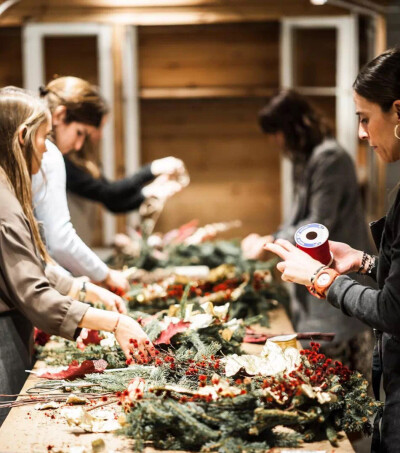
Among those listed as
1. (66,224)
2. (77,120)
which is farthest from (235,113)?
(66,224)

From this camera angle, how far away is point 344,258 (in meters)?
2.09

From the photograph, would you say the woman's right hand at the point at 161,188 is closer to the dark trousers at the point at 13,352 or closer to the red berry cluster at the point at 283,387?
the dark trousers at the point at 13,352

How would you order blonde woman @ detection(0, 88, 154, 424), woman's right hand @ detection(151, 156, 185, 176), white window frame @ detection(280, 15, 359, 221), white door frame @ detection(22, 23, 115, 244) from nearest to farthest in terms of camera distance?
blonde woman @ detection(0, 88, 154, 424), woman's right hand @ detection(151, 156, 185, 176), white window frame @ detection(280, 15, 359, 221), white door frame @ detection(22, 23, 115, 244)

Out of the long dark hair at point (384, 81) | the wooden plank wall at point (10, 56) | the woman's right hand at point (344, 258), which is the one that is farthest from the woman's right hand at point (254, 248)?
the wooden plank wall at point (10, 56)

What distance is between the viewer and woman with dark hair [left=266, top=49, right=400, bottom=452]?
5.45 ft

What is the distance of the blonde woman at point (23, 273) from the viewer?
6.73ft

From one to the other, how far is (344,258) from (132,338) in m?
0.65

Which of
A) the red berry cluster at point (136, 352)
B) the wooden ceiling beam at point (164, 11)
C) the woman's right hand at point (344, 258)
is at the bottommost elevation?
the red berry cluster at point (136, 352)

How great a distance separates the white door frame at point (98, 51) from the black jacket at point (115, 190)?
757 millimetres

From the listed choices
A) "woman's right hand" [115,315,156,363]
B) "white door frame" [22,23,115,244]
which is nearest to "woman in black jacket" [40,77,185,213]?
"white door frame" [22,23,115,244]

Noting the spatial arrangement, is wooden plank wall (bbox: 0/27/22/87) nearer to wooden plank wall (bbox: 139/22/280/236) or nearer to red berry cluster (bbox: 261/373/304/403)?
wooden plank wall (bbox: 139/22/280/236)

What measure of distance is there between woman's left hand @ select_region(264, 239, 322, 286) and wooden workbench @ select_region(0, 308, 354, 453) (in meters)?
0.41

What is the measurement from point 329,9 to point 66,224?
292cm

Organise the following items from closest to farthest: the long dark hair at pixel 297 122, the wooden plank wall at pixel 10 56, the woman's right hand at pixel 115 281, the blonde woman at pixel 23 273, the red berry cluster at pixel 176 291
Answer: the blonde woman at pixel 23 273 < the woman's right hand at pixel 115 281 < the red berry cluster at pixel 176 291 < the long dark hair at pixel 297 122 < the wooden plank wall at pixel 10 56
